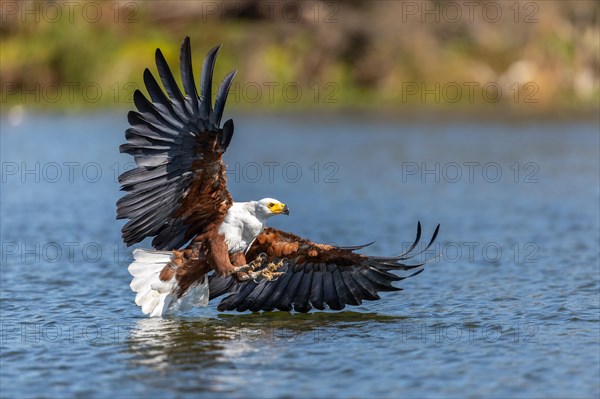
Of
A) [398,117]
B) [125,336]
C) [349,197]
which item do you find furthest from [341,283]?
A: [398,117]

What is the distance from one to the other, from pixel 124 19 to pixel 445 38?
43.1 feet

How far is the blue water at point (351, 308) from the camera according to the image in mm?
7863

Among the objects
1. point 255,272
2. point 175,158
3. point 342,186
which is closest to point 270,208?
point 255,272

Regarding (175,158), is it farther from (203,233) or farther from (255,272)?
(255,272)

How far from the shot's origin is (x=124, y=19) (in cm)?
4362

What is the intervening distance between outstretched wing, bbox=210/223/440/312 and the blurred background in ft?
0.63

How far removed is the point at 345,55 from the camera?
40438 mm

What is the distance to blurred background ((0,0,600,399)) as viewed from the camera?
27.1ft

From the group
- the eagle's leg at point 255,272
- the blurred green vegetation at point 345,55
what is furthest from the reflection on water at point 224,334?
the blurred green vegetation at point 345,55

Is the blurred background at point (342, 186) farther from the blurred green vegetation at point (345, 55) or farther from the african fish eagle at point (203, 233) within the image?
the african fish eagle at point (203, 233)

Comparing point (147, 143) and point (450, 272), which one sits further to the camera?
point (450, 272)

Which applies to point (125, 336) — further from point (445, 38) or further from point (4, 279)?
point (445, 38)

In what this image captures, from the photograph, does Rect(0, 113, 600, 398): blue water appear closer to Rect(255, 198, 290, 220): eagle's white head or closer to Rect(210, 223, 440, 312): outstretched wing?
Rect(210, 223, 440, 312): outstretched wing

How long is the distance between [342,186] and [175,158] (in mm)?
11606
